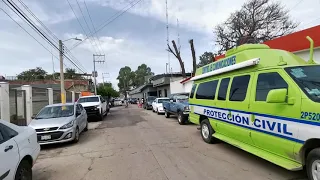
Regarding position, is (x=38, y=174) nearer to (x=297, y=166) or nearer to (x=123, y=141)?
(x=123, y=141)

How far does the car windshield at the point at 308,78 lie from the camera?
172 inches

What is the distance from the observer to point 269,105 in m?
5.21

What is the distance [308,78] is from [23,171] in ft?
18.2

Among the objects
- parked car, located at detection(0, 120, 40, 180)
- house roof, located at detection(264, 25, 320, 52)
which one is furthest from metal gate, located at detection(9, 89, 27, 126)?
house roof, located at detection(264, 25, 320, 52)

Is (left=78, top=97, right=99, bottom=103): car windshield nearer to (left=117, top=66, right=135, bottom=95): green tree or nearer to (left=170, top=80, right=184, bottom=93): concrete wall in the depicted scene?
(left=170, top=80, right=184, bottom=93): concrete wall

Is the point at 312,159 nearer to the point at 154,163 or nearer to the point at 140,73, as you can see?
the point at 154,163

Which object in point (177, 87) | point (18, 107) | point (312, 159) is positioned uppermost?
point (177, 87)

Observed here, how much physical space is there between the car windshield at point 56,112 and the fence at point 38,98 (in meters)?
6.86

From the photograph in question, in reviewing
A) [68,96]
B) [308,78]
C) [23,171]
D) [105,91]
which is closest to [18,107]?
[23,171]

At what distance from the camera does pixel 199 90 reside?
9.52 meters

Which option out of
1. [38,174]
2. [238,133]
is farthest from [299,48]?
[38,174]

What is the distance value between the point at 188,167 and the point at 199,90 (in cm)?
403

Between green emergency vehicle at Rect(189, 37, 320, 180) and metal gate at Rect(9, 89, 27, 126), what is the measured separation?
10269mm

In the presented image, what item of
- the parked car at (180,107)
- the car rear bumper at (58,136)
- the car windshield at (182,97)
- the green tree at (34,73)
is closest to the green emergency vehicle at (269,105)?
the car rear bumper at (58,136)
